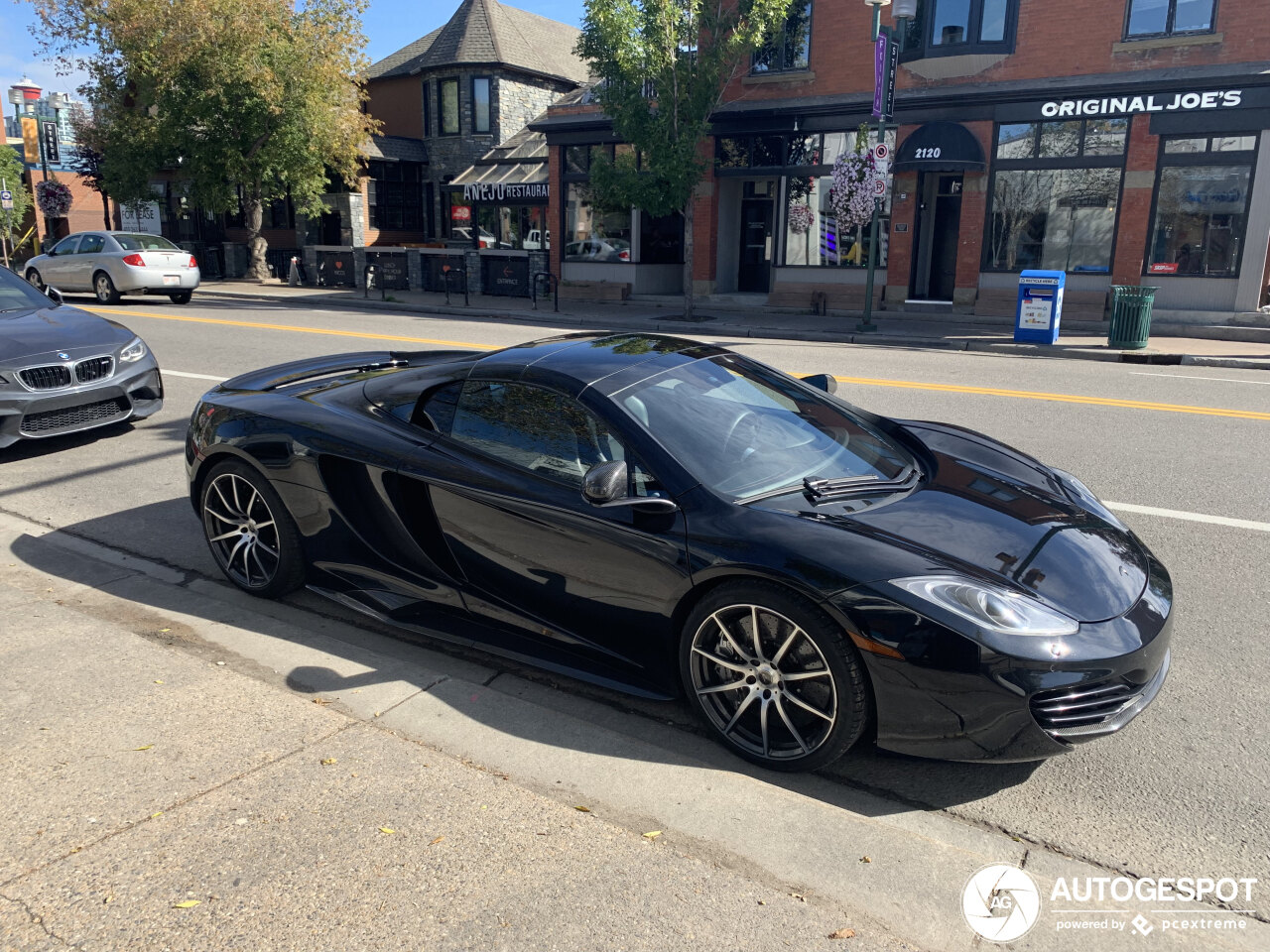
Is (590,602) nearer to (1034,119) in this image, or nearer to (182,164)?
(1034,119)

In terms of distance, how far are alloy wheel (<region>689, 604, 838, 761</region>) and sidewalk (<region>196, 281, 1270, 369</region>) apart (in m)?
14.7

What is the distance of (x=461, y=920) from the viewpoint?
263cm

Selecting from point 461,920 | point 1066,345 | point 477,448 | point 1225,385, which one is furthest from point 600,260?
point 461,920

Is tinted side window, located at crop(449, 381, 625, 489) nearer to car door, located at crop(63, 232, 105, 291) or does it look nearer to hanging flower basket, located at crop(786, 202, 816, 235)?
hanging flower basket, located at crop(786, 202, 816, 235)

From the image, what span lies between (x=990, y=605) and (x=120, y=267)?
2324 centimetres

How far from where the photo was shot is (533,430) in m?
4.07

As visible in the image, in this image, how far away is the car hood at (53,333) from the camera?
7.70 m

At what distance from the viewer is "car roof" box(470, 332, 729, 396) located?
13.4 feet

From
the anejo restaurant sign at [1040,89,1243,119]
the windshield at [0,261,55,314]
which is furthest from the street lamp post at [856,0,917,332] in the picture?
the windshield at [0,261,55,314]

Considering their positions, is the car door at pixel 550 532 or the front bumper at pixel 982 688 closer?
the front bumper at pixel 982 688

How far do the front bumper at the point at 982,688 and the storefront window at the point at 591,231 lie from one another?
23660 millimetres

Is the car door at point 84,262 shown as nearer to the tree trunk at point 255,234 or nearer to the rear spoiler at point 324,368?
the tree trunk at point 255,234

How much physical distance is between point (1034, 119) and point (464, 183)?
18655 mm
